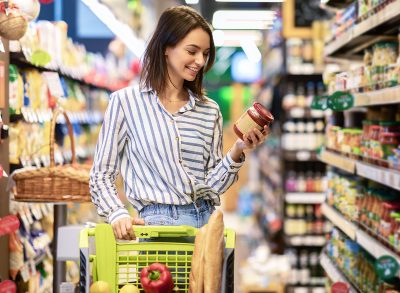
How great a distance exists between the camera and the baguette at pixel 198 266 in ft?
8.54

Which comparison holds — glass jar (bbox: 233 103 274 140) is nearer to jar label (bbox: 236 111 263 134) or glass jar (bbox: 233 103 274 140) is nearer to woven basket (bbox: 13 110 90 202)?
jar label (bbox: 236 111 263 134)

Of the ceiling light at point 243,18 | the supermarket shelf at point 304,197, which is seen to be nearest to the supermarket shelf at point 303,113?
the supermarket shelf at point 304,197

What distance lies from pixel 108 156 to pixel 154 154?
178mm

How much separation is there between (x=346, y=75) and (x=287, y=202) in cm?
414

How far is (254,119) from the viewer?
2977mm

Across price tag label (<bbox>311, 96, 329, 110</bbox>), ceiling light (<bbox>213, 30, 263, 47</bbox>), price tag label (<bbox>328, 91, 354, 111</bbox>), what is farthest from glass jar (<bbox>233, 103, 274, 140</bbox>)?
ceiling light (<bbox>213, 30, 263, 47</bbox>)

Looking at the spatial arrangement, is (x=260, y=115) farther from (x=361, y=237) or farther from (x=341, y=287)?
(x=361, y=237)

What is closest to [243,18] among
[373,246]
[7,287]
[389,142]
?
[389,142]

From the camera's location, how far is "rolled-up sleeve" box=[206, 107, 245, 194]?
10.4 ft

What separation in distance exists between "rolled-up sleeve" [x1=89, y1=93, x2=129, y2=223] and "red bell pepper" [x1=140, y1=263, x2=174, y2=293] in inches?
18.1

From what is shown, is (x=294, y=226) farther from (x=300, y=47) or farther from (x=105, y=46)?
(x=105, y=46)

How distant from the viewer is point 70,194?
4.50 metres

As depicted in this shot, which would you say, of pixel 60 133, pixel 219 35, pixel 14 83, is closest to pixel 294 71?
pixel 60 133

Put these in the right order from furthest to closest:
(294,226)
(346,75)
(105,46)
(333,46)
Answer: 1. (105,46)
2. (294,226)
3. (333,46)
4. (346,75)
